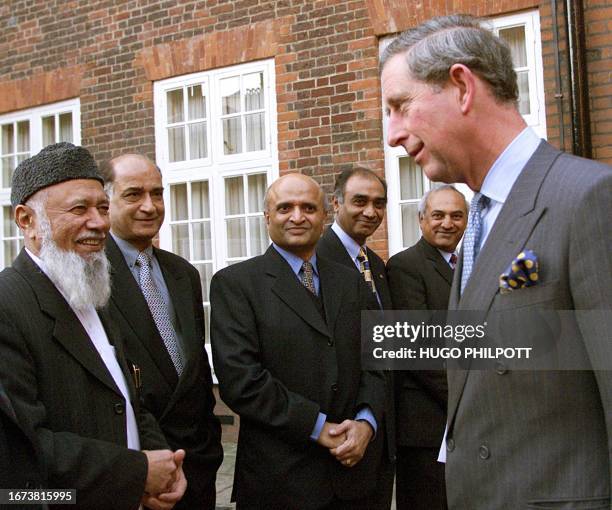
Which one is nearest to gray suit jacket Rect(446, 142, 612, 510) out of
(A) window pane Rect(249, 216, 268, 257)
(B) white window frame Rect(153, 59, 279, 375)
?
(B) white window frame Rect(153, 59, 279, 375)

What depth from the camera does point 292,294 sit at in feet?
11.3

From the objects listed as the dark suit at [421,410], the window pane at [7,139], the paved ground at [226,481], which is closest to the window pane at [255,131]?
the paved ground at [226,481]

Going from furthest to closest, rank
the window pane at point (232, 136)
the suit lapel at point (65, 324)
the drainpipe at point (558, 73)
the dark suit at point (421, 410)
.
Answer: the window pane at point (232, 136) → the drainpipe at point (558, 73) → the dark suit at point (421, 410) → the suit lapel at point (65, 324)

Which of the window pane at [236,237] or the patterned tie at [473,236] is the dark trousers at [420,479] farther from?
the window pane at [236,237]

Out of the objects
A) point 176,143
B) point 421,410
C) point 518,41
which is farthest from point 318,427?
point 176,143

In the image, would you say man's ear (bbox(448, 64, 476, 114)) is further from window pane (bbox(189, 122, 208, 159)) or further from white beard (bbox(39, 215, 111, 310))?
window pane (bbox(189, 122, 208, 159))

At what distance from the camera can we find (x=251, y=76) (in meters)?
7.66

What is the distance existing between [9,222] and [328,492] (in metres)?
7.72

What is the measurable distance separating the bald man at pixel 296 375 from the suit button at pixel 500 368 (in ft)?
4.97

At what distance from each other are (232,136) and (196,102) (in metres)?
0.61

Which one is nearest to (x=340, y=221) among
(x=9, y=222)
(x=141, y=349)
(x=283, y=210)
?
(x=283, y=210)

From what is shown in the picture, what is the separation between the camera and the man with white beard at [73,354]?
2.33 metres

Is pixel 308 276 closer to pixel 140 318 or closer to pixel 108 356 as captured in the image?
pixel 140 318

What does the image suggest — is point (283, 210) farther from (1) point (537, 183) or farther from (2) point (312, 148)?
(2) point (312, 148)
